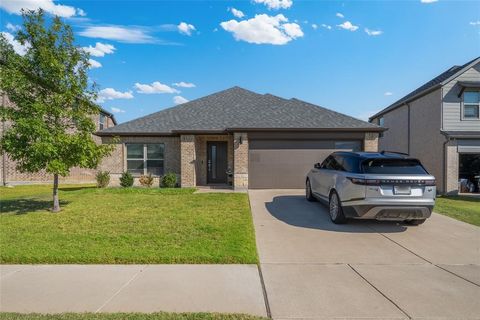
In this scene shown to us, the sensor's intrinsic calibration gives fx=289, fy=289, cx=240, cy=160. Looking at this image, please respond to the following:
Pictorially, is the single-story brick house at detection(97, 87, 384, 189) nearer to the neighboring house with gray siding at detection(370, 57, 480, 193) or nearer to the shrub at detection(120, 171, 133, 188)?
the shrub at detection(120, 171, 133, 188)

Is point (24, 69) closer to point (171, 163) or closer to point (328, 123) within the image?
point (171, 163)

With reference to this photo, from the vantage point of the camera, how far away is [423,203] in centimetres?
626

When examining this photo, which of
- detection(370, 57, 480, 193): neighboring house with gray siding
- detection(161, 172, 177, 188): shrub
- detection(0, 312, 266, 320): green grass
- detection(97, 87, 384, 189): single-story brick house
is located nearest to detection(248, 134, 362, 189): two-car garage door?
detection(97, 87, 384, 189): single-story brick house

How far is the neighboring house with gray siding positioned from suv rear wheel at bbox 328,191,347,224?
10.6 m

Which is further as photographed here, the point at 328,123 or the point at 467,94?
the point at 467,94

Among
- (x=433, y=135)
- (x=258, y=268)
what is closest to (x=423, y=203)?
(x=258, y=268)

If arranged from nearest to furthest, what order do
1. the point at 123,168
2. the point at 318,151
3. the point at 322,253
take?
the point at 322,253 → the point at 318,151 → the point at 123,168

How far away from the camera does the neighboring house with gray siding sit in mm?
14492

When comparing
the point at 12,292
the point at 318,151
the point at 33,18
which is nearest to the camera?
the point at 12,292

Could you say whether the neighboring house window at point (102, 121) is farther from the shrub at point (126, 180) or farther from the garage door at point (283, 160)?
the garage door at point (283, 160)

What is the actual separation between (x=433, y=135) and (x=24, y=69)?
18.3m

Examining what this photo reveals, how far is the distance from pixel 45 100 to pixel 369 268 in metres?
9.25

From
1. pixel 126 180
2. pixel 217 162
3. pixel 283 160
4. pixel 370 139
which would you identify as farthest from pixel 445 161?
pixel 126 180

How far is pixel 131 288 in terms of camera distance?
3727mm
